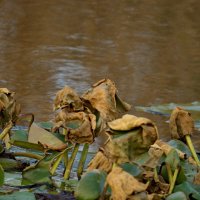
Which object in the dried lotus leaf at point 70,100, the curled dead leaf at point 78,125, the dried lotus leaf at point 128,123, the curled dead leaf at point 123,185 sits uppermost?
the dried lotus leaf at point 70,100

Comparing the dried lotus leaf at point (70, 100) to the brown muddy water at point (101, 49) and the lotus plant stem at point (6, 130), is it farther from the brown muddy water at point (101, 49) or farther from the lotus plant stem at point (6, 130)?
the brown muddy water at point (101, 49)

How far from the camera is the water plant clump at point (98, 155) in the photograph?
220 cm

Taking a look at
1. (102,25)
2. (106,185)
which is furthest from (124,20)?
(106,185)

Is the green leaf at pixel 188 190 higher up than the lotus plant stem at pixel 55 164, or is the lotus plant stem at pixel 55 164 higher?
the lotus plant stem at pixel 55 164

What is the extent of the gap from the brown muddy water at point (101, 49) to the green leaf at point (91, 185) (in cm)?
142

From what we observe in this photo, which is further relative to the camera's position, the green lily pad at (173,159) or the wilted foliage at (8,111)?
the wilted foliage at (8,111)

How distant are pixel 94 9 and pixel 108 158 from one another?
5.21 meters

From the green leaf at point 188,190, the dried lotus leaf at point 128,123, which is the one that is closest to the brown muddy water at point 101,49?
the green leaf at point 188,190

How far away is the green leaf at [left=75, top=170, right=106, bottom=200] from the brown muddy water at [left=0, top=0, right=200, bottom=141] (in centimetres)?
142

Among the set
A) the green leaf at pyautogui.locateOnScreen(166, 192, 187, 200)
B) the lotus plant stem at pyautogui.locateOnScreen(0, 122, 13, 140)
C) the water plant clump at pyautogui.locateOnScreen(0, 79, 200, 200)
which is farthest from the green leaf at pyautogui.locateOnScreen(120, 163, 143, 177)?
the lotus plant stem at pyautogui.locateOnScreen(0, 122, 13, 140)

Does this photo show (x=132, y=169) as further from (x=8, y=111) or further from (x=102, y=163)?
(x=8, y=111)

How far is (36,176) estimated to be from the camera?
8.04 ft

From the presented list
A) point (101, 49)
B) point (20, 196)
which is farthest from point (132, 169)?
point (101, 49)

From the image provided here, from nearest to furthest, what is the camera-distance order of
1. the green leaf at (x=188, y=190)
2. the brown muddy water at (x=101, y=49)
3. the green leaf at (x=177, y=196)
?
the green leaf at (x=177, y=196), the green leaf at (x=188, y=190), the brown muddy water at (x=101, y=49)
